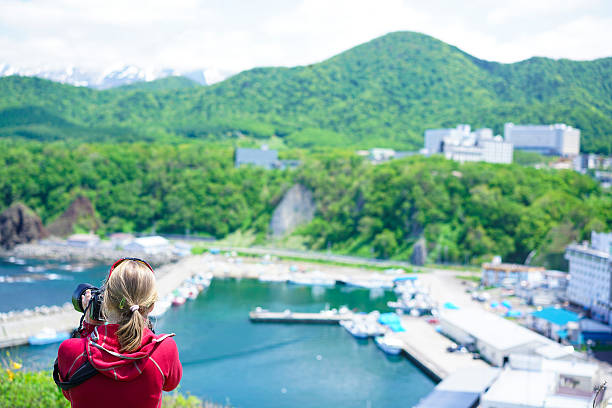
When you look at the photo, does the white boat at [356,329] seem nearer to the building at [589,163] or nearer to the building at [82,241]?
the building at [82,241]

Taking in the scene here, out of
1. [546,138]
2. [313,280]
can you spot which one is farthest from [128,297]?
[546,138]

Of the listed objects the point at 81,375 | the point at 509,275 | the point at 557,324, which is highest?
the point at 81,375

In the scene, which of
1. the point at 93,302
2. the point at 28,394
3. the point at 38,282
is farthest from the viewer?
the point at 38,282

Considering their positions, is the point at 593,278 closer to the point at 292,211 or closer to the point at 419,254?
the point at 419,254

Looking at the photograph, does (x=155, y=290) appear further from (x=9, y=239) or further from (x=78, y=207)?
(x=78, y=207)

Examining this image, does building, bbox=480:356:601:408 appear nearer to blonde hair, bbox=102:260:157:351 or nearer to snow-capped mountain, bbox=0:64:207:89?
blonde hair, bbox=102:260:157:351

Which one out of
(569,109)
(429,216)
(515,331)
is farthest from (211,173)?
(569,109)

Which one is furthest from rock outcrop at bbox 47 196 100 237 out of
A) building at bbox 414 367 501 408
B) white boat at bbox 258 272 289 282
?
building at bbox 414 367 501 408

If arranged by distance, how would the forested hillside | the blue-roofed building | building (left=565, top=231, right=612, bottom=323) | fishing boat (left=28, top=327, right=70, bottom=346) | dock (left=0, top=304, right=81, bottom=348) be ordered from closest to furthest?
fishing boat (left=28, top=327, right=70, bottom=346) < dock (left=0, top=304, right=81, bottom=348) < the blue-roofed building < building (left=565, top=231, right=612, bottom=323) < the forested hillside
